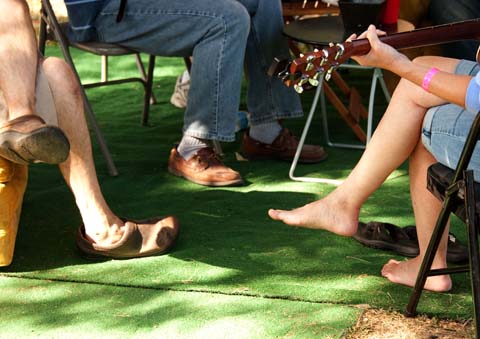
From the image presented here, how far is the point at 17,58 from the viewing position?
3037mm

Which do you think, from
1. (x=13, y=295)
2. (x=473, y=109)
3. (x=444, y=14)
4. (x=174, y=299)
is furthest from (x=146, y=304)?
(x=444, y=14)

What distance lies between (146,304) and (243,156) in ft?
5.86

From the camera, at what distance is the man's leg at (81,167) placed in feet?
10.3

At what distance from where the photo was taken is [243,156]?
15.1ft

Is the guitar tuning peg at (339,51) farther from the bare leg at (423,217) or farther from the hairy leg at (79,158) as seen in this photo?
the hairy leg at (79,158)

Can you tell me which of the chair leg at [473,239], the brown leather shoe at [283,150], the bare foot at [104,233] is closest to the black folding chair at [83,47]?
the brown leather shoe at [283,150]

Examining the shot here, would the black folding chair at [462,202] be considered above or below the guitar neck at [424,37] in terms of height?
below

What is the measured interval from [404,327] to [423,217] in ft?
1.22

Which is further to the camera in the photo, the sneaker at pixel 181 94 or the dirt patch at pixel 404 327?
the sneaker at pixel 181 94

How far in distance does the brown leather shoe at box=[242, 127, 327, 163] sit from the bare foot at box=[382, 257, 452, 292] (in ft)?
4.74

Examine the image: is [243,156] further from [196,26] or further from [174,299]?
[174,299]

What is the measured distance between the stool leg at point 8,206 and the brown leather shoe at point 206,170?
1145 millimetres

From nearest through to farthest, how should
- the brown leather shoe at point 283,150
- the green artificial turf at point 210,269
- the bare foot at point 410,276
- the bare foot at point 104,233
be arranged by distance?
the green artificial turf at point 210,269, the bare foot at point 410,276, the bare foot at point 104,233, the brown leather shoe at point 283,150

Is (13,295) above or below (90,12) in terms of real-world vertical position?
below
